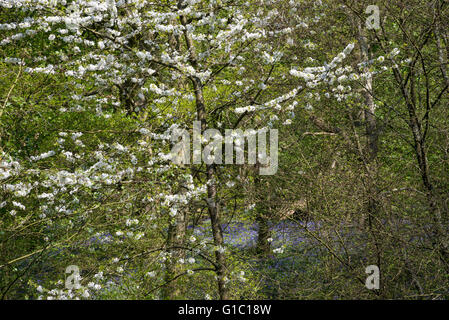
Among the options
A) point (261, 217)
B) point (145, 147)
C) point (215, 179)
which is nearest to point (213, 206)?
point (215, 179)

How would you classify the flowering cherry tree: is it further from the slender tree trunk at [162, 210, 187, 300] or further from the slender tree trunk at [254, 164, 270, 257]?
the slender tree trunk at [254, 164, 270, 257]

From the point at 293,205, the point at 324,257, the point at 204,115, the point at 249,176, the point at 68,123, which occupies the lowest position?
the point at 324,257

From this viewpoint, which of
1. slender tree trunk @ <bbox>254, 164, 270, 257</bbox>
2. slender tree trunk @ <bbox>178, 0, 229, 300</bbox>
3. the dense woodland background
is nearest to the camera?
the dense woodland background

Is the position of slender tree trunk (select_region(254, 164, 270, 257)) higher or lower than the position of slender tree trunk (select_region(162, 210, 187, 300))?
higher

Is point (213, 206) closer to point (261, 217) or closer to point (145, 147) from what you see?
point (145, 147)

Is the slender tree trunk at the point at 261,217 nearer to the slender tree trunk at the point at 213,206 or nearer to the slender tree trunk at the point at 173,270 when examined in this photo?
the slender tree trunk at the point at 213,206

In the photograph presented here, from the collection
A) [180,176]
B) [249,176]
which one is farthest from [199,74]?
[249,176]

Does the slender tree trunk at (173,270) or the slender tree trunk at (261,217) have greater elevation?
the slender tree trunk at (261,217)

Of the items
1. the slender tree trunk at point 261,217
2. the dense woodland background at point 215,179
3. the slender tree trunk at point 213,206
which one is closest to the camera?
the dense woodland background at point 215,179

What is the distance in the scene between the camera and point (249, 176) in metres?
7.77

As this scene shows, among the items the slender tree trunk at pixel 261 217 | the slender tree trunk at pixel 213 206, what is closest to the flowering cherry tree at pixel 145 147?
the slender tree trunk at pixel 213 206

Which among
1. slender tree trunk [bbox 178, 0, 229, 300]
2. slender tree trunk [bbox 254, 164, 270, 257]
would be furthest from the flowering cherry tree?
slender tree trunk [bbox 254, 164, 270, 257]
